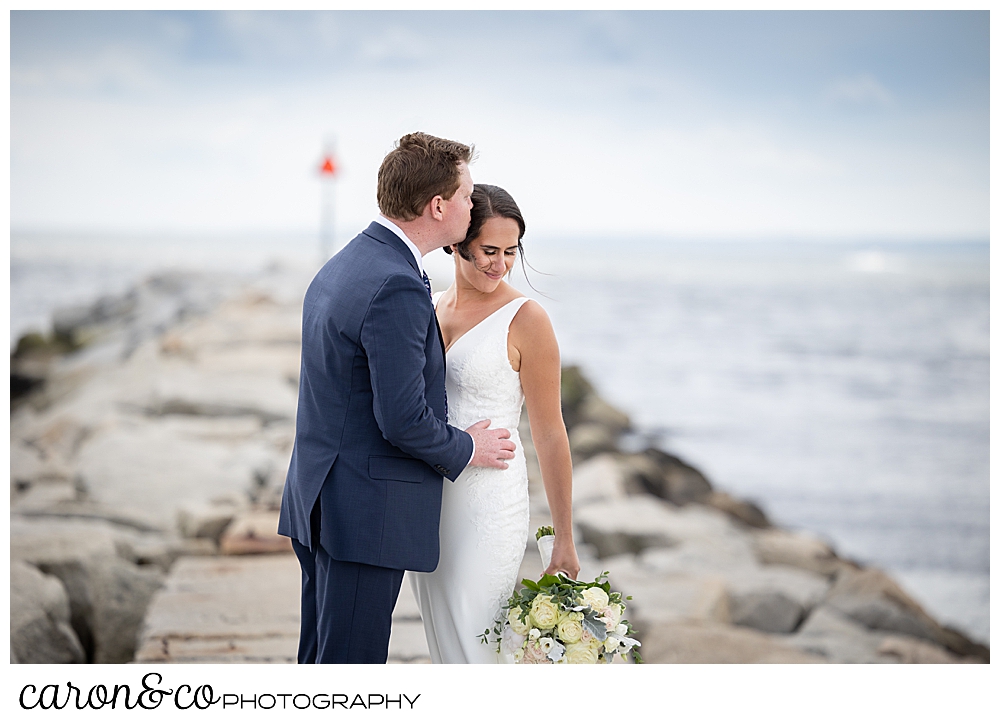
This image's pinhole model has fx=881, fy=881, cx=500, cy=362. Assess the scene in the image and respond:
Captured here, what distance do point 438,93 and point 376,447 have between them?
13607mm

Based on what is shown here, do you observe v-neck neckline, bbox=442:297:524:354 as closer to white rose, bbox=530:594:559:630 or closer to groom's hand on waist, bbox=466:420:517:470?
groom's hand on waist, bbox=466:420:517:470

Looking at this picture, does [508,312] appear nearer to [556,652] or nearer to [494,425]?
[494,425]

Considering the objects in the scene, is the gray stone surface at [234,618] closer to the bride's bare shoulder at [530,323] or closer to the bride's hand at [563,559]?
the bride's hand at [563,559]

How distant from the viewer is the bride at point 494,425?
2129 millimetres

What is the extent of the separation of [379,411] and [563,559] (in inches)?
27.4

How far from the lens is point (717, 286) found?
22.0 metres

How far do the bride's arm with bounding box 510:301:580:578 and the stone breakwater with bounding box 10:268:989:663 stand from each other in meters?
1.11

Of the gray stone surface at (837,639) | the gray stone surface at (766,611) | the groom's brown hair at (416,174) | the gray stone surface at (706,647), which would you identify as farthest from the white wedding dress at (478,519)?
the gray stone surface at (766,611)

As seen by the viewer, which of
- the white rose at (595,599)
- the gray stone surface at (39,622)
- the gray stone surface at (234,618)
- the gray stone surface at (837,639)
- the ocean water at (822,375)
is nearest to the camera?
the white rose at (595,599)

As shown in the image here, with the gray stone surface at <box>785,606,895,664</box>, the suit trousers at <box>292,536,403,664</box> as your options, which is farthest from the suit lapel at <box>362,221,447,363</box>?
the gray stone surface at <box>785,606,895,664</box>

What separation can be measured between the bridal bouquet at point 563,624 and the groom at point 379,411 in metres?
0.24

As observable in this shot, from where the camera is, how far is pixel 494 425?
2178 millimetres

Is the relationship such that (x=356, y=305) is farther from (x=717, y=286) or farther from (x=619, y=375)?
(x=717, y=286)
